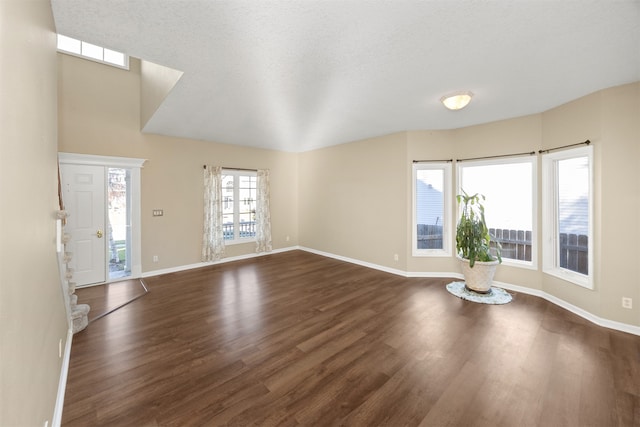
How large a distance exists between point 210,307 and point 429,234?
3825mm

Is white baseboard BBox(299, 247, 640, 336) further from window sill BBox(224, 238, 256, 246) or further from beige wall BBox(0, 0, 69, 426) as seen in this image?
beige wall BBox(0, 0, 69, 426)

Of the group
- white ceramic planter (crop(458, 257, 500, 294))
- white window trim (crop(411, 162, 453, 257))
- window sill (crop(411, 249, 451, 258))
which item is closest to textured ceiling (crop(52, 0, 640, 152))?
white window trim (crop(411, 162, 453, 257))

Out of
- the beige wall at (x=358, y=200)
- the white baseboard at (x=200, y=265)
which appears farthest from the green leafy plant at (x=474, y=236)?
the white baseboard at (x=200, y=265)

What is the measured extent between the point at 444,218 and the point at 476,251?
0.91 meters

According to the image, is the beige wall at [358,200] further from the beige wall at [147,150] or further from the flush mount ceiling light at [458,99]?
the beige wall at [147,150]

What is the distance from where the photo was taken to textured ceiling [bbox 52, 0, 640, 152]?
1838 mm

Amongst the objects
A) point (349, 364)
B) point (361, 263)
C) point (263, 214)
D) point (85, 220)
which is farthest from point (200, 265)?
point (349, 364)

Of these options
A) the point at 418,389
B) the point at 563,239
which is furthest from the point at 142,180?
the point at 563,239

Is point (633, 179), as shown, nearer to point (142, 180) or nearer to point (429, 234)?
point (429, 234)

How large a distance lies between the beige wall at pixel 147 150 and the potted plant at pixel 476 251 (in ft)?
15.0

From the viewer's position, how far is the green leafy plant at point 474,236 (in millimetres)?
3797

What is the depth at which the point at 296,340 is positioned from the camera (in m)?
2.58

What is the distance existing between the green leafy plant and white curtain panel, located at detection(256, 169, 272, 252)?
4185mm

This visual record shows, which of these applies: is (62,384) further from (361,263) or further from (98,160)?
(361,263)
